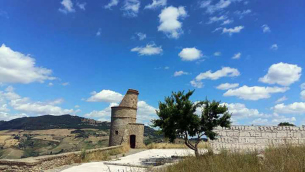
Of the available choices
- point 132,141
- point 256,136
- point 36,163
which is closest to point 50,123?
point 132,141

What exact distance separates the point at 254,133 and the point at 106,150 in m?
12.1

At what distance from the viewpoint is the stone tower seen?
21.4 metres

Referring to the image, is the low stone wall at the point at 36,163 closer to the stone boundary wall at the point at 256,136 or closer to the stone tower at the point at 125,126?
the stone tower at the point at 125,126

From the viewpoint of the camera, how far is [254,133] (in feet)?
55.0

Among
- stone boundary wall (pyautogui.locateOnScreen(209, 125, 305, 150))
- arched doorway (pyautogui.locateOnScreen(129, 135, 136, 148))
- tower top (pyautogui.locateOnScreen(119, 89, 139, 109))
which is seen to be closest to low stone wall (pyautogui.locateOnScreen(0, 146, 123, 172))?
arched doorway (pyautogui.locateOnScreen(129, 135, 136, 148))

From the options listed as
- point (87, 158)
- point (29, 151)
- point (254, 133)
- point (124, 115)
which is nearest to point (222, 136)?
point (254, 133)

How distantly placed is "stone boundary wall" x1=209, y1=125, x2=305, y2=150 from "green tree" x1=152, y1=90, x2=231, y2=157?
3084 mm

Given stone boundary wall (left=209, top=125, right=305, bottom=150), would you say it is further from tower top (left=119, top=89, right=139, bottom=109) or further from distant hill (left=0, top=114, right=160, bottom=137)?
distant hill (left=0, top=114, right=160, bottom=137)

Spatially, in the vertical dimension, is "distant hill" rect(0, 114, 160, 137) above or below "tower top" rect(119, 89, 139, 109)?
below

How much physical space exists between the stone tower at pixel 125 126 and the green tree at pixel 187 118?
8572mm

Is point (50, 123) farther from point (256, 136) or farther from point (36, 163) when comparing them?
point (256, 136)

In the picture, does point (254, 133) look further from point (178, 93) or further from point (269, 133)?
point (178, 93)

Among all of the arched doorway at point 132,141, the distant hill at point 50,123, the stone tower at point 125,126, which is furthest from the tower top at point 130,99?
the distant hill at point 50,123

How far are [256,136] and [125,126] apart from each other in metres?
12.2
